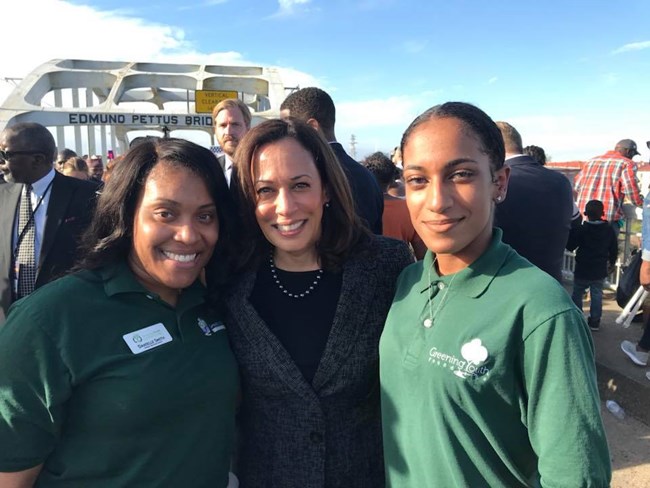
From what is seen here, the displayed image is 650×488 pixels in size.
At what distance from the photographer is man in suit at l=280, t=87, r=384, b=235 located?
3.45 meters

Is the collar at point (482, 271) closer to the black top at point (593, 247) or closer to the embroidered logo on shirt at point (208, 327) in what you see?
the embroidered logo on shirt at point (208, 327)

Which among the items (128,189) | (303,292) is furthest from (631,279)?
(128,189)

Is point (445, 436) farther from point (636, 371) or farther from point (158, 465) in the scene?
point (636, 371)

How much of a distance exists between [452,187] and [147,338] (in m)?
1.08

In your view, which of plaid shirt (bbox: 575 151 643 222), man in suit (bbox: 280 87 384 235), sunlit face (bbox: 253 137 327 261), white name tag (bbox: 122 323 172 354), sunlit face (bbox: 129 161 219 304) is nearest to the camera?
white name tag (bbox: 122 323 172 354)

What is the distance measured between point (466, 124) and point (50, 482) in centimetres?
165

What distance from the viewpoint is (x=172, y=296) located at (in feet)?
5.93

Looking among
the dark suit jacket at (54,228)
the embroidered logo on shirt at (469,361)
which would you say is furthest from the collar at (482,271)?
the dark suit jacket at (54,228)

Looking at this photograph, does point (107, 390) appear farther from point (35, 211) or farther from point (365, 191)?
point (35, 211)

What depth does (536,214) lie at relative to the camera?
142 inches

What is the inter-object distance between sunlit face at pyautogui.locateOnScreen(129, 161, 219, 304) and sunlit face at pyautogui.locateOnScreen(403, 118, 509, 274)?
31.4 inches

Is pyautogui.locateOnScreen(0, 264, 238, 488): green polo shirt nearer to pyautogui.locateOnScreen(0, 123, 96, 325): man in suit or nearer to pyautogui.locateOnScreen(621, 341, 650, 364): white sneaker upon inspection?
pyautogui.locateOnScreen(0, 123, 96, 325): man in suit

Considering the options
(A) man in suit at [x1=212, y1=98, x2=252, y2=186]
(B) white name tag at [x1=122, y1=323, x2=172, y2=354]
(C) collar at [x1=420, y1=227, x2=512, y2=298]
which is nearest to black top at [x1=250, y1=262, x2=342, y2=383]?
(B) white name tag at [x1=122, y1=323, x2=172, y2=354]

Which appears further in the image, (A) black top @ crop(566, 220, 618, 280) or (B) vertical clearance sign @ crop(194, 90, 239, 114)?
(B) vertical clearance sign @ crop(194, 90, 239, 114)
